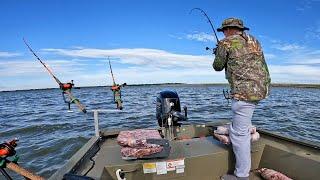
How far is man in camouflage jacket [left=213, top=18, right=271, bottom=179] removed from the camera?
3.80 m

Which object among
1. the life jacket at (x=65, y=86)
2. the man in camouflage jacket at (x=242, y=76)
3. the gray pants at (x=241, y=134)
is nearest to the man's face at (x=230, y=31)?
the man in camouflage jacket at (x=242, y=76)

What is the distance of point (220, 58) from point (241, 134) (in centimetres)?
101

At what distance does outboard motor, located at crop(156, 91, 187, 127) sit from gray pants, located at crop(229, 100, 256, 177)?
5.58ft

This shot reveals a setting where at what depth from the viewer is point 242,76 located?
3.82m

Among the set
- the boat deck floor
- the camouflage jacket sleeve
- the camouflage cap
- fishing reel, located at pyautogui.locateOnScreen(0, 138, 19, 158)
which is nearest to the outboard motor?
the boat deck floor

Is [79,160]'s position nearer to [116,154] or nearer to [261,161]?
[116,154]

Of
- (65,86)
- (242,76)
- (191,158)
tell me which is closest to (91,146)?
(65,86)

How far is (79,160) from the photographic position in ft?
12.6

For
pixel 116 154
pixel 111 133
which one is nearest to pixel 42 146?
pixel 111 133

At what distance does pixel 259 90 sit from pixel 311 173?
118 cm

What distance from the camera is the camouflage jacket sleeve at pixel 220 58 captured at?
154 inches

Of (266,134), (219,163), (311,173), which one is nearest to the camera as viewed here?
(311,173)

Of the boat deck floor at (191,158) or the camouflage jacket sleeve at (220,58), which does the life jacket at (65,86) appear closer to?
the boat deck floor at (191,158)

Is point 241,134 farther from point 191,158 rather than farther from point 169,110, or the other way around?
point 169,110
